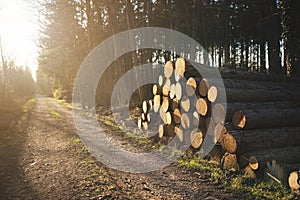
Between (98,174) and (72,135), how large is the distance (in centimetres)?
513

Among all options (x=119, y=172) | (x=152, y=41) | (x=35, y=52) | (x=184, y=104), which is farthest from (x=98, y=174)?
(x=35, y=52)

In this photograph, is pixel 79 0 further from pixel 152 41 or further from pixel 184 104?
pixel 184 104

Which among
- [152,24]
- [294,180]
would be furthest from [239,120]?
[152,24]

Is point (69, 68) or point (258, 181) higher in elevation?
point (69, 68)

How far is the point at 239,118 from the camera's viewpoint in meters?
5.06

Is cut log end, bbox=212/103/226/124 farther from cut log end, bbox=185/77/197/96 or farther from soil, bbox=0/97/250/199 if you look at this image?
soil, bbox=0/97/250/199

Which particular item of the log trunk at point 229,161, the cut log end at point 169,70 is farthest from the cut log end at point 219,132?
the cut log end at point 169,70

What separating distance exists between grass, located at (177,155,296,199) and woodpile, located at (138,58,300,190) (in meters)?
0.15

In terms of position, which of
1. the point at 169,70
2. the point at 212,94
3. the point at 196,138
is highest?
the point at 169,70

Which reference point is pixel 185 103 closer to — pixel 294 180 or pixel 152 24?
pixel 294 180

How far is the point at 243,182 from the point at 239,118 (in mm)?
1419

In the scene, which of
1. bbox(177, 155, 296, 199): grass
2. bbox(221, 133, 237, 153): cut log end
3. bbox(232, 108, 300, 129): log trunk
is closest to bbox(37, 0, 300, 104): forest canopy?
bbox(232, 108, 300, 129): log trunk

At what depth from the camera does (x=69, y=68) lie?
910 inches

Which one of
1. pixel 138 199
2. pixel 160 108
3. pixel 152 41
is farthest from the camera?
pixel 152 41
